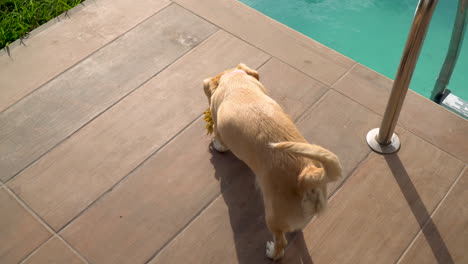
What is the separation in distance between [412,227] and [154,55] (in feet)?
7.57

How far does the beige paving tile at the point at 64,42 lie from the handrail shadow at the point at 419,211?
2.46m

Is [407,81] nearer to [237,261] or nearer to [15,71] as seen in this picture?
[237,261]

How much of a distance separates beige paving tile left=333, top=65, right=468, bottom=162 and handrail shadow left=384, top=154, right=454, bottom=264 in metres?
0.34

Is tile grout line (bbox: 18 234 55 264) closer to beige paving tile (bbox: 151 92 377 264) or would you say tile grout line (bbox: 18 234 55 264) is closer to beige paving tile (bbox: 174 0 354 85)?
beige paving tile (bbox: 151 92 377 264)

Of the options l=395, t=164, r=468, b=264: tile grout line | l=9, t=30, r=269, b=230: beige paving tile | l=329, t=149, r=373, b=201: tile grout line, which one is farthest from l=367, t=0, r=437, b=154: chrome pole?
l=9, t=30, r=269, b=230: beige paving tile

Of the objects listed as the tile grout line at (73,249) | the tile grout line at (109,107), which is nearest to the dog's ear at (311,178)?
the tile grout line at (73,249)

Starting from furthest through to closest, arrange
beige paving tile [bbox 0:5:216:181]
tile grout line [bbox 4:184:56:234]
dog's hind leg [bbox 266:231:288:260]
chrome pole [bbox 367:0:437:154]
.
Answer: beige paving tile [bbox 0:5:216:181]
tile grout line [bbox 4:184:56:234]
dog's hind leg [bbox 266:231:288:260]
chrome pole [bbox 367:0:437:154]

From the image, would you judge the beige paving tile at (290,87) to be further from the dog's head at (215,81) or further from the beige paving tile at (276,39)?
the dog's head at (215,81)

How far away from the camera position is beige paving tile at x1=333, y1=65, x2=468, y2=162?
290 centimetres

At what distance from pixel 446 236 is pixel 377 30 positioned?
2.91 metres

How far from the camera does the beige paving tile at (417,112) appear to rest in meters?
2.90

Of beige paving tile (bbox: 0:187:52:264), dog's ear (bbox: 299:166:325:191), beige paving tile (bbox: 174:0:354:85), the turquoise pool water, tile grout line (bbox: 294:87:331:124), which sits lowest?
the turquoise pool water

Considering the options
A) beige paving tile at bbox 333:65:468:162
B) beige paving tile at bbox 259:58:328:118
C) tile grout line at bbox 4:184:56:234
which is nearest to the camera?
tile grout line at bbox 4:184:56:234

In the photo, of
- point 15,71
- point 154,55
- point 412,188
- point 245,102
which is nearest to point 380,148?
point 412,188
